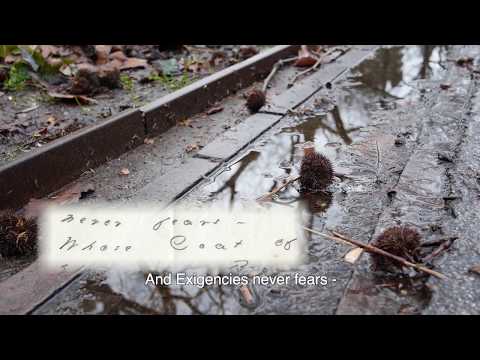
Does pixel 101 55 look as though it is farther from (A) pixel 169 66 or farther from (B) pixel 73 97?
(B) pixel 73 97

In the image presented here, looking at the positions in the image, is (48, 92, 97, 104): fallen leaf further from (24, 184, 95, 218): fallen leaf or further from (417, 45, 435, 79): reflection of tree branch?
(417, 45, 435, 79): reflection of tree branch

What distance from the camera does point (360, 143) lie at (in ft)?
11.6

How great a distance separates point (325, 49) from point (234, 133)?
12.3 feet

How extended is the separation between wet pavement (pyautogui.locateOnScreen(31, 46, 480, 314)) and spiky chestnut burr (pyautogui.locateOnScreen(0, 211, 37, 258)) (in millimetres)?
495

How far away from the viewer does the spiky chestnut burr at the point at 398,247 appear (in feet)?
6.72

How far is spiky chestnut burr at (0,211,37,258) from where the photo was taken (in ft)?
7.61

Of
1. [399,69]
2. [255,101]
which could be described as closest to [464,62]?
[399,69]

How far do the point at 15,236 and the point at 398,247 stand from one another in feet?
6.69

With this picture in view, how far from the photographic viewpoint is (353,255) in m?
2.17

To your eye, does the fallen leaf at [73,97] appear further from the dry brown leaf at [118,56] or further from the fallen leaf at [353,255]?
the fallen leaf at [353,255]
